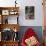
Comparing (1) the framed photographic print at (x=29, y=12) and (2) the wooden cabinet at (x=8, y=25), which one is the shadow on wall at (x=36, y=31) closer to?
(2) the wooden cabinet at (x=8, y=25)

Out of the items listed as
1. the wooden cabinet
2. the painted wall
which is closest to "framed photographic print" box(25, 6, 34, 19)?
the painted wall

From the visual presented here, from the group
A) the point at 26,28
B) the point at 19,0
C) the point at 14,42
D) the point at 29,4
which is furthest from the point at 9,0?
the point at 14,42

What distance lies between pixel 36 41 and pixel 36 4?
1.19m

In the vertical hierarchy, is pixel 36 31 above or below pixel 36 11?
below

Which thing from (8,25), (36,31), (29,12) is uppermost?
(29,12)

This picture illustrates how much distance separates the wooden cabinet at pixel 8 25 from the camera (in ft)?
15.8

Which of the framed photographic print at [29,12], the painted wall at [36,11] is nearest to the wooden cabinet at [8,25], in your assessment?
the painted wall at [36,11]

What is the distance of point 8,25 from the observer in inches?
192

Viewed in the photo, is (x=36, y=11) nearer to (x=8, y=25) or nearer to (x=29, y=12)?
(x=29, y=12)

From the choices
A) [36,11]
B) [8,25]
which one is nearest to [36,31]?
[36,11]

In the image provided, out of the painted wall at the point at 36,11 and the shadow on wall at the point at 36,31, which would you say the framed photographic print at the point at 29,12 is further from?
the shadow on wall at the point at 36,31

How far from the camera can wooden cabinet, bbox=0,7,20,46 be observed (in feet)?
15.8

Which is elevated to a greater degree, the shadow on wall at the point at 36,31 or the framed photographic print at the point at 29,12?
the framed photographic print at the point at 29,12

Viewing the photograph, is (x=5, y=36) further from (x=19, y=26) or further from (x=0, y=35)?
(x=19, y=26)
